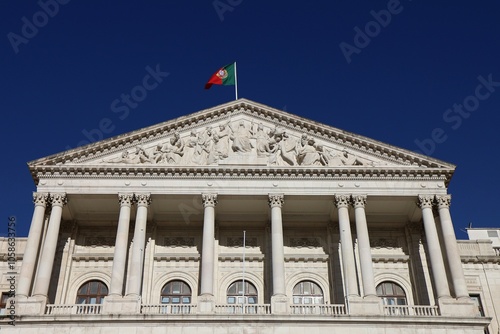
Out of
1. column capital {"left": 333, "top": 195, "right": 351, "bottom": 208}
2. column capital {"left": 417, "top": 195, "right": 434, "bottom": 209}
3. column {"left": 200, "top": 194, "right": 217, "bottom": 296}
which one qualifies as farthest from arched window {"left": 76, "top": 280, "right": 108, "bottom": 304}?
column capital {"left": 417, "top": 195, "right": 434, "bottom": 209}

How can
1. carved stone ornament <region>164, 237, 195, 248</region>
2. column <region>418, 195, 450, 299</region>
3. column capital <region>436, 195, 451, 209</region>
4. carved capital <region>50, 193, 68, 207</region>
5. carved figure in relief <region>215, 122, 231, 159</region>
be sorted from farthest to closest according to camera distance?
carved stone ornament <region>164, 237, 195, 248</region> < carved figure in relief <region>215, 122, 231, 159</region> < column capital <region>436, 195, 451, 209</region> < carved capital <region>50, 193, 68, 207</region> < column <region>418, 195, 450, 299</region>

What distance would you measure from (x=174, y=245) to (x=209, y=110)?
9121 millimetres

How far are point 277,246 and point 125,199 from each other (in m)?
9.60

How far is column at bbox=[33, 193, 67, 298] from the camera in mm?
32500

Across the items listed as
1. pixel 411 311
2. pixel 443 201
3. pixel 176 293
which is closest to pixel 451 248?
pixel 443 201

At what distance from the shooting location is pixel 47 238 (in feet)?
112

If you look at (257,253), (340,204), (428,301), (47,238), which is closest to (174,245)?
(257,253)

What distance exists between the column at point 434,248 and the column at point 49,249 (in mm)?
21675

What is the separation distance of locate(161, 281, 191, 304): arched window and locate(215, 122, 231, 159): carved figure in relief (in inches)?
337

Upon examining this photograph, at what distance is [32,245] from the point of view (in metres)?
33.9

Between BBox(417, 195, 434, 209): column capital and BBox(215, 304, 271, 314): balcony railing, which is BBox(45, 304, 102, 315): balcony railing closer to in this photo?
BBox(215, 304, 271, 314): balcony railing

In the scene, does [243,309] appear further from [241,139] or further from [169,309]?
[241,139]

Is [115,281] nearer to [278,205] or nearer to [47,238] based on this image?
[47,238]

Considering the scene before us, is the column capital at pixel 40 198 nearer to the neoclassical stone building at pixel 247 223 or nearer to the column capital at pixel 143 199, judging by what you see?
the neoclassical stone building at pixel 247 223
